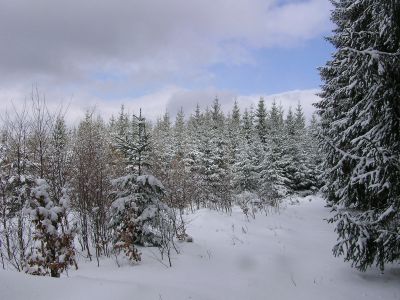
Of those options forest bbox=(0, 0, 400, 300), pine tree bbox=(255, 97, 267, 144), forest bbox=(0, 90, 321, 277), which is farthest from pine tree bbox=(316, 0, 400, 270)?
pine tree bbox=(255, 97, 267, 144)

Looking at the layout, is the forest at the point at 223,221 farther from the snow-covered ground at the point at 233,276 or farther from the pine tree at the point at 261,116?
the pine tree at the point at 261,116

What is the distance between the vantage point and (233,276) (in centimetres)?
845

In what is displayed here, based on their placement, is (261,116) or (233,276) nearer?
(233,276)

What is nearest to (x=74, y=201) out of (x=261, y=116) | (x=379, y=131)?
(x=379, y=131)

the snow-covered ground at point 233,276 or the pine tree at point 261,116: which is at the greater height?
the pine tree at point 261,116

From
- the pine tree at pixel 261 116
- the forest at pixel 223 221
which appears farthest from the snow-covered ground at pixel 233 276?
the pine tree at pixel 261 116

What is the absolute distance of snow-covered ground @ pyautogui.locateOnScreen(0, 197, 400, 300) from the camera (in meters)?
5.55

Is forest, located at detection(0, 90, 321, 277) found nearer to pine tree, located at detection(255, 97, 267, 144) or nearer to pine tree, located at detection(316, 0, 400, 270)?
pine tree, located at detection(316, 0, 400, 270)

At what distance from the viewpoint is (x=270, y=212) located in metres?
16.0

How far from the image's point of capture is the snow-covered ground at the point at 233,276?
555 centimetres

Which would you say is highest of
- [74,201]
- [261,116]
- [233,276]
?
[261,116]

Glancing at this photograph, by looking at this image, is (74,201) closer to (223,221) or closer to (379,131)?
(223,221)

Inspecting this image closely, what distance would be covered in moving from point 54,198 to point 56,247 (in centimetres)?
365

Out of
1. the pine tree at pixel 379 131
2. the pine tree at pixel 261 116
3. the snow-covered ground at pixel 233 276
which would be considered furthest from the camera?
the pine tree at pixel 261 116
